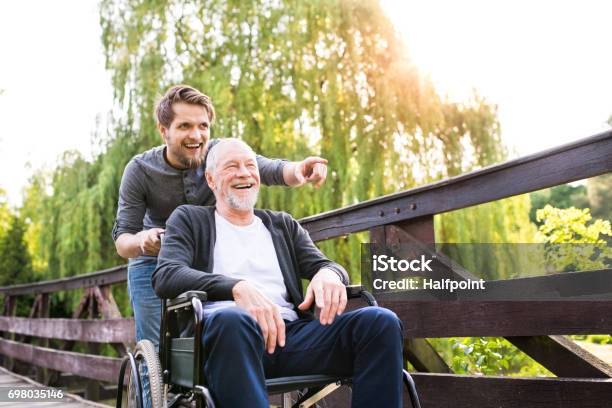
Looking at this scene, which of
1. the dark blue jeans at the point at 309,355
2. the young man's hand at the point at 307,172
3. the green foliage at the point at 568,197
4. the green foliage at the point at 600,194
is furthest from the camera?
the green foliage at the point at 568,197

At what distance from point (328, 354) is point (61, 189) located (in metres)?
7.53

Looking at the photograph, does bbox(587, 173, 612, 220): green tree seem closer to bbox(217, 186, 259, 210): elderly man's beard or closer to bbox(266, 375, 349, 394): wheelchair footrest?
bbox(217, 186, 259, 210): elderly man's beard

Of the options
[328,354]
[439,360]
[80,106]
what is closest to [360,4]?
[80,106]

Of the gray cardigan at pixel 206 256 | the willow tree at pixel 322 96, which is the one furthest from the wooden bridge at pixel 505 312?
the willow tree at pixel 322 96

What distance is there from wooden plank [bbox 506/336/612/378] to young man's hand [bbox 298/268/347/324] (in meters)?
0.70

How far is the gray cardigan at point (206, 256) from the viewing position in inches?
67.1

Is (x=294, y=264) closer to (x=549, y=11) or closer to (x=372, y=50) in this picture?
(x=372, y=50)

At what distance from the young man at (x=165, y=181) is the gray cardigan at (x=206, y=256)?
243 millimetres

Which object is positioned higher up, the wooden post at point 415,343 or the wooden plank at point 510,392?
the wooden post at point 415,343

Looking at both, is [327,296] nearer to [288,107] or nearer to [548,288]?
[548,288]

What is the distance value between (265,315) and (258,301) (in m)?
0.04

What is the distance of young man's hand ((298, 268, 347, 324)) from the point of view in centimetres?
173

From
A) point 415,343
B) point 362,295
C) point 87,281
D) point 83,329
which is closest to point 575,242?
point 415,343

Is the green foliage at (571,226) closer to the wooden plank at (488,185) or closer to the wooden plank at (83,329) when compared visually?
the wooden plank at (488,185)
